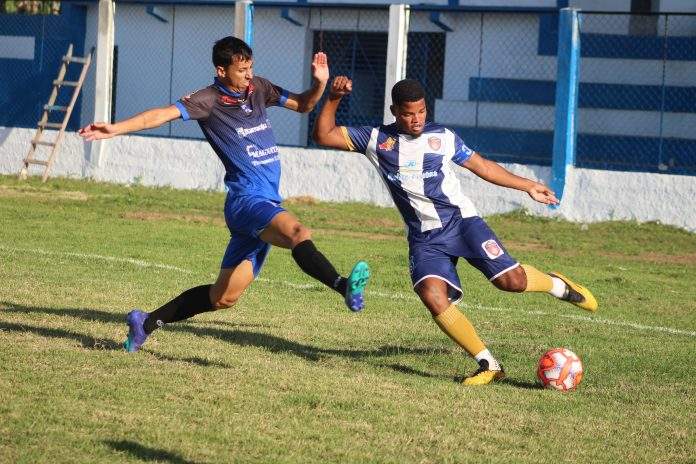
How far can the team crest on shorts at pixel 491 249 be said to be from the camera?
7.68 meters

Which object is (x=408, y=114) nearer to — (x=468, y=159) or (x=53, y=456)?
(x=468, y=159)

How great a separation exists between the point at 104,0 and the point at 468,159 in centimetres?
1613

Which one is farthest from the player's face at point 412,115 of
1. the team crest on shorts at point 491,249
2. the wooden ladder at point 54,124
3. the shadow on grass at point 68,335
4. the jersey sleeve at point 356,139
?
the wooden ladder at point 54,124

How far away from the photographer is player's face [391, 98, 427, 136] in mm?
7492

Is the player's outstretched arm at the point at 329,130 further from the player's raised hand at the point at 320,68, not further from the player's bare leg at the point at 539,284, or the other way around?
the player's bare leg at the point at 539,284

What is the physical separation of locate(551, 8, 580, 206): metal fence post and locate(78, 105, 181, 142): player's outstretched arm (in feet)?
37.9

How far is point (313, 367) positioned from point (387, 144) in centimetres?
146

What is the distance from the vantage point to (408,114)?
24.8 ft

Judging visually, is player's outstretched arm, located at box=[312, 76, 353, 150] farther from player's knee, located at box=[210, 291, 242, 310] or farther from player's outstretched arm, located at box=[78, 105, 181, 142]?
player's knee, located at box=[210, 291, 242, 310]

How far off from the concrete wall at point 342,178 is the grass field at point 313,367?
362 centimetres

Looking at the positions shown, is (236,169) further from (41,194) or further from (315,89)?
(41,194)

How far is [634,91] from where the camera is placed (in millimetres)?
20516

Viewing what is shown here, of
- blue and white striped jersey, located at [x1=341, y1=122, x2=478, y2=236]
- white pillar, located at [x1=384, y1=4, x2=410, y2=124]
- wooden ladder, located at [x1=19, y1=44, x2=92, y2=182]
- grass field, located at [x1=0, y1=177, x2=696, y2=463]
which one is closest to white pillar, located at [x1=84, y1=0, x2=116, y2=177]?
wooden ladder, located at [x1=19, y1=44, x2=92, y2=182]

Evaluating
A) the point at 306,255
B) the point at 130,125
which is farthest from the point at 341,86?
the point at 130,125
